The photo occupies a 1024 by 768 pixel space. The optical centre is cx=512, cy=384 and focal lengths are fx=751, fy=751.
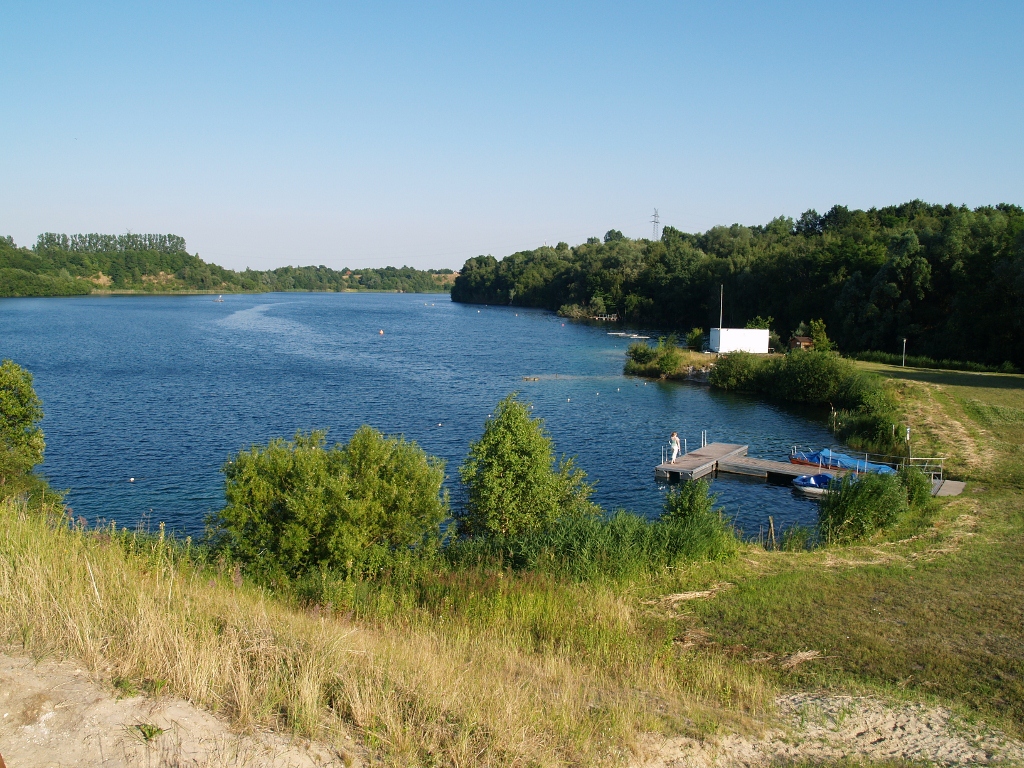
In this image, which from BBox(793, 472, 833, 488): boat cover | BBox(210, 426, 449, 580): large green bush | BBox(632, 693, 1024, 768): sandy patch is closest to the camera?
BBox(632, 693, 1024, 768): sandy patch

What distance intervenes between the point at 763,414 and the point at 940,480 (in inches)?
830

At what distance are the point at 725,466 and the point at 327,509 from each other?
78.0 feet

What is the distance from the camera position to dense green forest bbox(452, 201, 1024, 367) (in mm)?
61156

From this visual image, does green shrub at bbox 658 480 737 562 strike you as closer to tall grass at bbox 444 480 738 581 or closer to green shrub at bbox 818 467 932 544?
tall grass at bbox 444 480 738 581

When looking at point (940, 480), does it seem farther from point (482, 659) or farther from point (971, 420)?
point (482, 659)

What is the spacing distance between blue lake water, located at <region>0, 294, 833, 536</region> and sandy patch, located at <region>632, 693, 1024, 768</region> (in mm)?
17935

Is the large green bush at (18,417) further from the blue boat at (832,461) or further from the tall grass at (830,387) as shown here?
the tall grass at (830,387)

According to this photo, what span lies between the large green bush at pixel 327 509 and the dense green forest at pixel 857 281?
54.3 metres

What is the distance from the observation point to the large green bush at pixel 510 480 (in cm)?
2130

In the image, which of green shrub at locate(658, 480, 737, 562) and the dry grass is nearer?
the dry grass

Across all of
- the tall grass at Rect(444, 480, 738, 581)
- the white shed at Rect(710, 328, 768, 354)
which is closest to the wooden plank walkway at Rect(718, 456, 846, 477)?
the tall grass at Rect(444, 480, 738, 581)

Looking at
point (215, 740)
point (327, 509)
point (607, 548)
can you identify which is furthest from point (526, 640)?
point (327, 509)

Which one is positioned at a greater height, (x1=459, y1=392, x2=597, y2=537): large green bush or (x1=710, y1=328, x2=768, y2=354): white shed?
(x1=710, y1=328, x2=768, y2=354): white shed

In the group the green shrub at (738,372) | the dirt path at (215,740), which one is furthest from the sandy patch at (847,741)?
the green shrub at (738,372)
